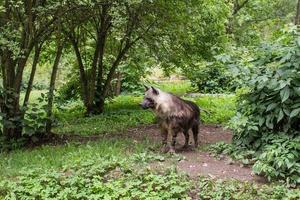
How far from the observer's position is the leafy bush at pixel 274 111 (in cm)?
671

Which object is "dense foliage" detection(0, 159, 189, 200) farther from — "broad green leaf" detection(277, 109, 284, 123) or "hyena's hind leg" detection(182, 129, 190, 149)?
"broad green leaf" detection(277, 109, 284, 123)

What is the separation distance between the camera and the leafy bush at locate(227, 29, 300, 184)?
671 centimetres

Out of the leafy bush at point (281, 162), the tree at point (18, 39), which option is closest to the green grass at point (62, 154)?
the tree at point (18, 39)

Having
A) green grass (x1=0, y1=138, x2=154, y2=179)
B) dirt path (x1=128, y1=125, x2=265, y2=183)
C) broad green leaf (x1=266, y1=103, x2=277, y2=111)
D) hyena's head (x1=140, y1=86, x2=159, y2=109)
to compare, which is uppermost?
hyena's head (x1=140, y1=86, x2=159, y2=109)

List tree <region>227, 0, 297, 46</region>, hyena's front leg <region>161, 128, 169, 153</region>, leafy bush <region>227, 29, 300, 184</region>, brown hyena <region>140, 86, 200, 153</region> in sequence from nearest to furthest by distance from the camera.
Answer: leafy bush <region>227, 29, 300, 184</region>, brown hyena <region>140, 86, 200, 153</region>, hyena's front leg <region>161, 128, 169, 153</region>, tree <region>227, 0, 297, 46</region>

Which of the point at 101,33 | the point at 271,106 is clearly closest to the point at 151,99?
the point at 271,106

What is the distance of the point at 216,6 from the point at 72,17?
159 inches

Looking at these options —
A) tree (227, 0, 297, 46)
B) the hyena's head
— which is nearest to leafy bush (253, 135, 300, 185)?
the hyena's head

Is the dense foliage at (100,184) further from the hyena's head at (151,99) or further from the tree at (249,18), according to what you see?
the tree at (249,18)

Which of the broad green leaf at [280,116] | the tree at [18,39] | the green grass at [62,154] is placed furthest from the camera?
the tree at [18,39]

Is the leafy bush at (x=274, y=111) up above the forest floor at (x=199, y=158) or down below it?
above

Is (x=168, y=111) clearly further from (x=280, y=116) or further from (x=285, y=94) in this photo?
(x=285, y=94)

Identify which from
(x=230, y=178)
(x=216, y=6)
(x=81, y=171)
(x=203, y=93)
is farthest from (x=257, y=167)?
(x=203, y=93)

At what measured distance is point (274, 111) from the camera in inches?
286
